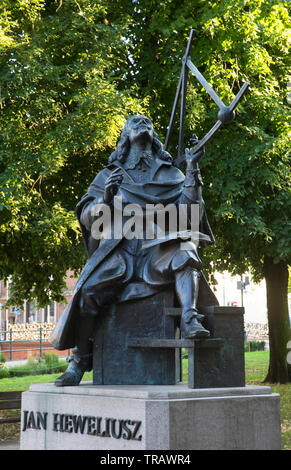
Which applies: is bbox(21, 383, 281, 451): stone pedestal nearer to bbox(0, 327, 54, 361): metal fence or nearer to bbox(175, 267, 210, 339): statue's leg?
bbox(175, 267, 210, 339): statue's leg

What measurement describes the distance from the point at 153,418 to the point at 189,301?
1180 mm

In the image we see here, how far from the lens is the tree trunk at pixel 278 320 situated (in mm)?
18688

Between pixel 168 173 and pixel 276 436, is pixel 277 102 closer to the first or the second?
pixel 168 173

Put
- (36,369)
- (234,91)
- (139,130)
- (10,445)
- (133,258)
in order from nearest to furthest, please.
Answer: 1. (133,258)
2. (139,130)
3. (10,445)
4. (234,91)
5. (36,369)

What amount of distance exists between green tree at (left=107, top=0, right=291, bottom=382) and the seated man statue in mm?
6494

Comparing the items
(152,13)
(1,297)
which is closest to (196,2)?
(152,13)

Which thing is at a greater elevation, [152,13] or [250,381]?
[152,13]

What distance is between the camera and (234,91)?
51.1 ft

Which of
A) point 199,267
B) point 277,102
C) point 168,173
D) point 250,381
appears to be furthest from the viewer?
point 250,381

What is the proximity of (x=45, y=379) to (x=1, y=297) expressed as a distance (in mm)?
34066

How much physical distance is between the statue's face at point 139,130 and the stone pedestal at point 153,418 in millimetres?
2521

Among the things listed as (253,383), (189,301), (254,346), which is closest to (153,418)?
(189,301)

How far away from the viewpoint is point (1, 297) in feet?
178

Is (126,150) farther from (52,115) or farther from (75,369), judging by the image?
(52,115)
